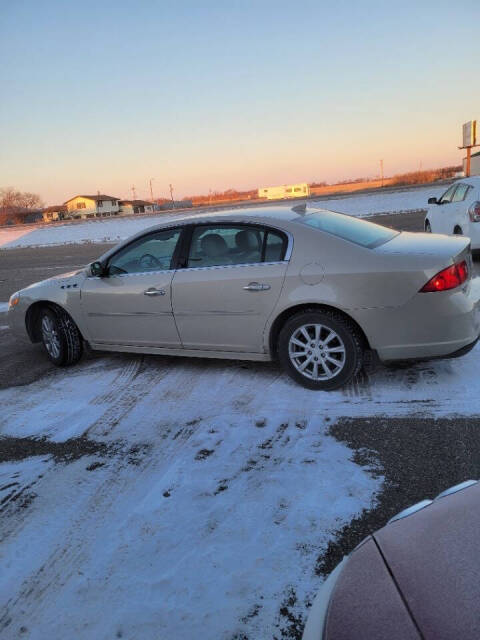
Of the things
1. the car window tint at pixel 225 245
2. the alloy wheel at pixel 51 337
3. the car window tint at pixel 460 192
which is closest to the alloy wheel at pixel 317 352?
the car window tint at pixel 225 245

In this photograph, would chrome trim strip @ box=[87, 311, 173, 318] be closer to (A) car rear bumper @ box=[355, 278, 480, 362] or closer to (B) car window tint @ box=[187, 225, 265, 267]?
(B) car window tint @ box=[187, 225, 265, 267]

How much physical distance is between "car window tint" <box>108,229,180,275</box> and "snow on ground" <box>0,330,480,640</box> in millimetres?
1100

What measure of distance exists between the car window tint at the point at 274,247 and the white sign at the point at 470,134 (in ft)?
146

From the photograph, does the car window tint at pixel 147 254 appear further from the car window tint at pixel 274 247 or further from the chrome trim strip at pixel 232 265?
the car window tint at pixel 274 247

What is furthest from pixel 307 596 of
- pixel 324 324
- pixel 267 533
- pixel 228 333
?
pixel 228 333

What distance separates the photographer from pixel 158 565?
2377 mm

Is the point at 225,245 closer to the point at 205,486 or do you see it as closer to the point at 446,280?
the point at 446,280

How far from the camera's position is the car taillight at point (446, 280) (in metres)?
3.65

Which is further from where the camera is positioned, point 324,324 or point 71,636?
point 324,324

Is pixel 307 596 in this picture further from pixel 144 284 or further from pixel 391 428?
pixel 144 284

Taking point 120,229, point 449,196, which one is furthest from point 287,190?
point 449,196

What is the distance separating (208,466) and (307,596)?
46.6 inches

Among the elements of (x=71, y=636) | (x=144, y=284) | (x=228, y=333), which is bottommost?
(x=71, y=636)

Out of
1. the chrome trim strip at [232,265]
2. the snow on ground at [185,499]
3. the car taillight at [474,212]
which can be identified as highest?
the car taillight at [474,212]
